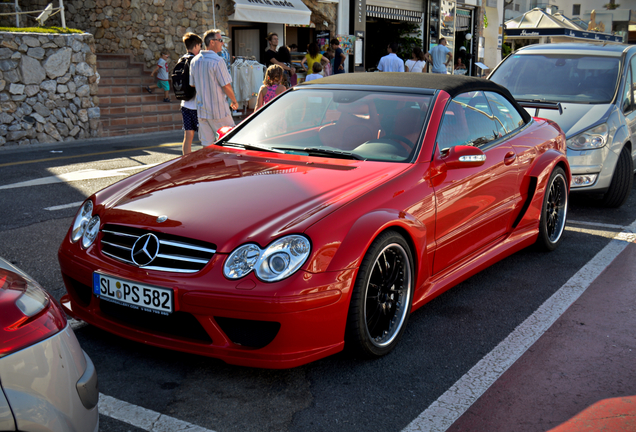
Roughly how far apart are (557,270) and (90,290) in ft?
11.0

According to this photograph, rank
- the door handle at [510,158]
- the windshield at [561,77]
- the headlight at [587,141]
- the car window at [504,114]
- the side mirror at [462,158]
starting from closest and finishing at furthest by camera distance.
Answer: the side mirror at [462,158], the door handle at [510,158], the car window at [504,114], the headlight at [587,141], the windshield at [561,77]

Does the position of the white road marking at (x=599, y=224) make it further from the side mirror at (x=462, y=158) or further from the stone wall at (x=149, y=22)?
the stone wall at (x=149, y=22)

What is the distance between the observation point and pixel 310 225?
2945 millimetres

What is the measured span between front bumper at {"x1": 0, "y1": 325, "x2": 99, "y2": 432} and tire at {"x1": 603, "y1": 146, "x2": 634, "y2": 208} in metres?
6.08

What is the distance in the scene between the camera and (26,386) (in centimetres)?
171

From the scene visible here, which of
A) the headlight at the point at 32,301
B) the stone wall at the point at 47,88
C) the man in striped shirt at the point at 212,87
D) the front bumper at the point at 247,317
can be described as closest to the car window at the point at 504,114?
the front bumper at the point at 247,317

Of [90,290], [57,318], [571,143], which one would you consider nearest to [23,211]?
[90,290]

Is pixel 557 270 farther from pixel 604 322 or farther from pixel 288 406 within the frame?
pixel 288 406

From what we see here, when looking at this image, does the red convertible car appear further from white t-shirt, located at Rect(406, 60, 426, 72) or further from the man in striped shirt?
white t-shirt, located at Rect(406, 60, 426, 72)

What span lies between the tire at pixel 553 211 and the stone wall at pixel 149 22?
45.5 feet

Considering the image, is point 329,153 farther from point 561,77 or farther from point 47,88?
point 47,88

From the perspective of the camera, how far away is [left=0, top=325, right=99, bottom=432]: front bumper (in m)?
1.68

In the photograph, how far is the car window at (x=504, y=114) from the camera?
15.6 ft

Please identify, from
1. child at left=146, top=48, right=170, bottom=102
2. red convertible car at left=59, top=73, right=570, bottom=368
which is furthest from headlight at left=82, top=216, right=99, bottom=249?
child at left=146, top=48, right=170, bottom=102
